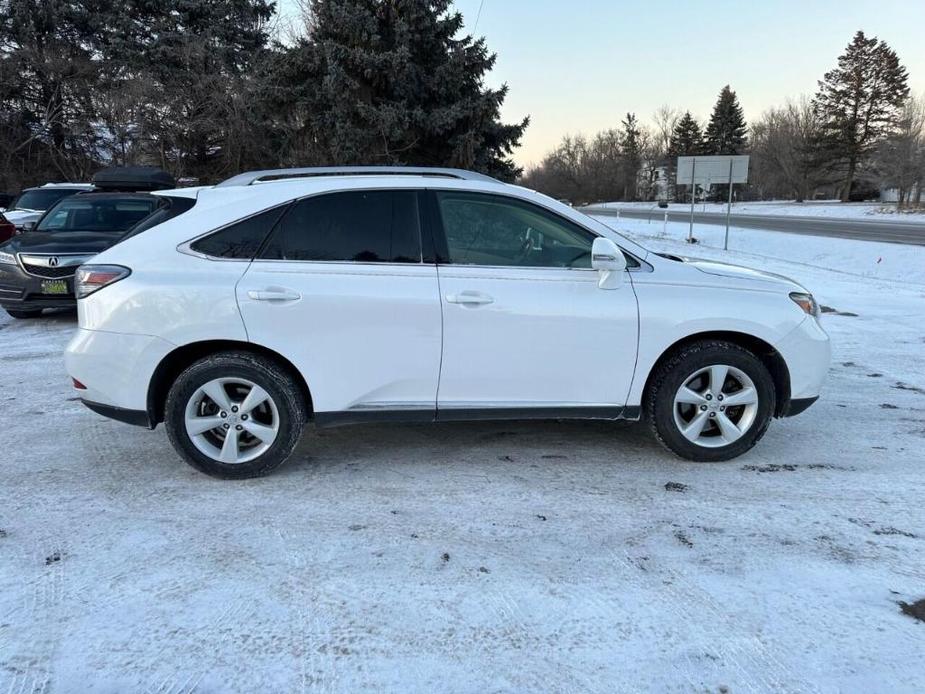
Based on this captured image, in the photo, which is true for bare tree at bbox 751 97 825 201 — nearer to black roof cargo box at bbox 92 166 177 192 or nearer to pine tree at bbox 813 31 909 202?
pine tree at bbox 813 31 909 202

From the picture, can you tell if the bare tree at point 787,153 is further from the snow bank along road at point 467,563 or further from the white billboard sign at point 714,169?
the snow bank along road at point 467,563

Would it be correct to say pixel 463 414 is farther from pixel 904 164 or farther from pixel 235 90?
pixel 904 164

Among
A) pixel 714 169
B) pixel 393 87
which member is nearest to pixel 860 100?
pixel 714 169

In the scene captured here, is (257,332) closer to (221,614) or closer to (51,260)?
(221,614)

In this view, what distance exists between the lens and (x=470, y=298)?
3721mm

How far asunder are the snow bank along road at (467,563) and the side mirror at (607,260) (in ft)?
3.80

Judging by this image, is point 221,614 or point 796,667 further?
point 221,614

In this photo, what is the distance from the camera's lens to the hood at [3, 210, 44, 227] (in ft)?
42.2

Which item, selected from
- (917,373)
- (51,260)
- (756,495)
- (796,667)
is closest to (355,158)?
(51,260)

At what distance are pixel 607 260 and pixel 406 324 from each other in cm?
120

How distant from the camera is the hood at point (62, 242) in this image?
8414 mm

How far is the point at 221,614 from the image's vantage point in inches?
103

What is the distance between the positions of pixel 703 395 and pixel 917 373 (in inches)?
141

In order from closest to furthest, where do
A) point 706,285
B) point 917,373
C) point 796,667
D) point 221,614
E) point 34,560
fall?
point 796,667 < point 221,614 < point 34,560 < point 706,285 < point 917,373
